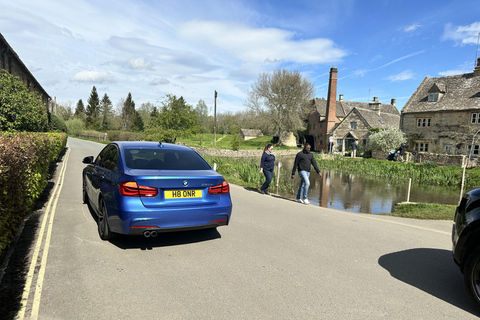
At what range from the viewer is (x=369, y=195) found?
14.6 meters

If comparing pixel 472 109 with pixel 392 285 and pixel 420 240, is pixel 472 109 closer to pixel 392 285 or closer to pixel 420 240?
pixel 420 240

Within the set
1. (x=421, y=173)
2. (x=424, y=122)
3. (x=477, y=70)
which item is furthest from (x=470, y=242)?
(x=477, y=70)

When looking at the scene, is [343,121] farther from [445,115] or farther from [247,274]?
[247,274]

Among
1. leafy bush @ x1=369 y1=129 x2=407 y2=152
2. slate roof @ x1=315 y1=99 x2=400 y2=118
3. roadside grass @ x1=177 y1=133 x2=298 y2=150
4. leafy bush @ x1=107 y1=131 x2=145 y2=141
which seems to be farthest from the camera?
slate roof @ x1=315 y1=99 x2=400 y2=118

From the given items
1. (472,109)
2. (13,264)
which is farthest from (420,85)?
(13,264)

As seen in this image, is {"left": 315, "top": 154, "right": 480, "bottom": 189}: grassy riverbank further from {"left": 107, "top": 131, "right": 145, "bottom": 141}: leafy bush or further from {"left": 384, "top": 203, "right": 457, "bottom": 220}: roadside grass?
{"left": 107, "top": 131, "right": 145, "bottom": 141}: leafy bush

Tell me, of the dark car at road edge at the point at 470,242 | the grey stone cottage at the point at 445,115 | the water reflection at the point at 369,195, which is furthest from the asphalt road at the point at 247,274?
the grey stone cottage at the point at 445,115

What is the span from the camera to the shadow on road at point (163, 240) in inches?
193

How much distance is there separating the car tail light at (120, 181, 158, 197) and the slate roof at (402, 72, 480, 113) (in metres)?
36.5

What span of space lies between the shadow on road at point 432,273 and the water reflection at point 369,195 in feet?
20.4

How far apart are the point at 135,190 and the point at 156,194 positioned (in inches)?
12.0

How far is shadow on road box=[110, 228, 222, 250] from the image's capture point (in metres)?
4.91

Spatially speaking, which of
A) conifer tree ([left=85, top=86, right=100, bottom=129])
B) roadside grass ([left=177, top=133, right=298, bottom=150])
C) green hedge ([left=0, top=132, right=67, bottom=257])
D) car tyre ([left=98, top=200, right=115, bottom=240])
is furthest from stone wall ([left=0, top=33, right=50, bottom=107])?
conifer tree ([left=85, top=86, right=100, bottom=129])

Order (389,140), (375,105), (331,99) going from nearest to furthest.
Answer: (389,140) → (331,99) → (375,105)
